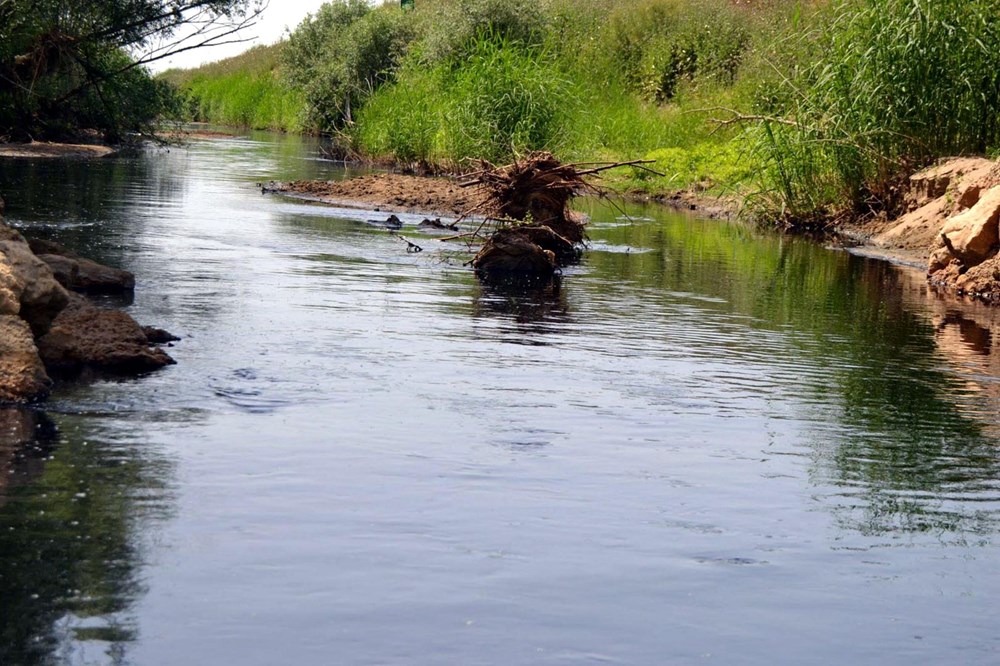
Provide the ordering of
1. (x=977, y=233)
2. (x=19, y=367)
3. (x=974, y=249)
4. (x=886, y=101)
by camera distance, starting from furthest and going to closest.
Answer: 1. (x=886, y=101)
2. (x=974, y=249)
3. (x=977, y=233)
4. (x=19, y=367)

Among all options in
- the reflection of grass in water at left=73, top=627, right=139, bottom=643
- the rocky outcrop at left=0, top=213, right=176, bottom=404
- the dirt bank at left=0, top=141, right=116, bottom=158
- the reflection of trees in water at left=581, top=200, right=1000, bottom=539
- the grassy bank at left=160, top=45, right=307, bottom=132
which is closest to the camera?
the reflection of grass in water at left=73, top=627, right=139, bottom=643

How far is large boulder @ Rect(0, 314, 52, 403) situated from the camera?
8047 millimetres

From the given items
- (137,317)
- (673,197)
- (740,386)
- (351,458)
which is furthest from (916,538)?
(673,197)

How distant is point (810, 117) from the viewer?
23.0 metres

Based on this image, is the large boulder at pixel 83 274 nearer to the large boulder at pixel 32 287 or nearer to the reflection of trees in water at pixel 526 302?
the large boulder at pixel 32 287

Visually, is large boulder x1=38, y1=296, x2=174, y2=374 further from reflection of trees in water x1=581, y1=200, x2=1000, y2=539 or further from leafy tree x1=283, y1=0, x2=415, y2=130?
leafy tree x1=283, y1=0, x2=415, y2=130

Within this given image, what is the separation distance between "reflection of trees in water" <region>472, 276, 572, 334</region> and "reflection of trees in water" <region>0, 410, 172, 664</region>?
532cm

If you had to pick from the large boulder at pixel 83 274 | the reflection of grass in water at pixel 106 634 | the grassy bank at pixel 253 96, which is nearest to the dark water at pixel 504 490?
the reflection of grass in water at pixel 106 634

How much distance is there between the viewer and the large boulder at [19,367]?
805cm

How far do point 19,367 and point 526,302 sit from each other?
21.4 ft

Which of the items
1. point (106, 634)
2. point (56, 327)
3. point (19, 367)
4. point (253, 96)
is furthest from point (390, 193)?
point (253, 96)

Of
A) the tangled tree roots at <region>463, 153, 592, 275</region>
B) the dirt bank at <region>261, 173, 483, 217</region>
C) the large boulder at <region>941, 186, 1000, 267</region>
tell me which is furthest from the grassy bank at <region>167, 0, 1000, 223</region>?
the large boulder at <region>941, 186, 1000, 267</region>

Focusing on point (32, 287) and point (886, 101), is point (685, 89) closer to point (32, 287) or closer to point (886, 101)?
point (886, 101)

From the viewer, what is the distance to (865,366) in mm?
11000
